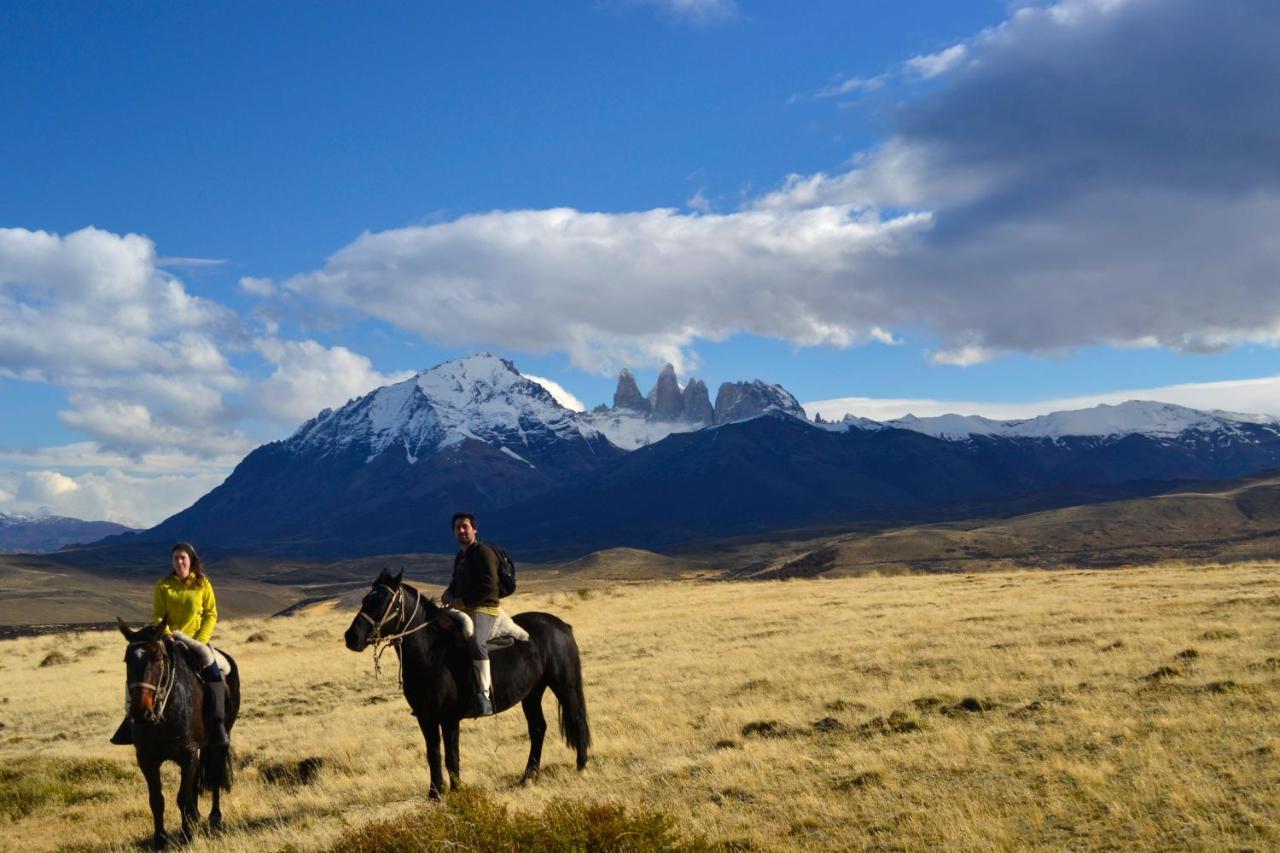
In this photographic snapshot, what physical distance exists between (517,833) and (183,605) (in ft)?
23.6

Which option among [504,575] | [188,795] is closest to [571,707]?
[504,575]

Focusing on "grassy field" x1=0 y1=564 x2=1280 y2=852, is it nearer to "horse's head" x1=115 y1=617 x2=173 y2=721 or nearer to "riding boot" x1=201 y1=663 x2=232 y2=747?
"riding boot" x1=201 y1=663 x2=232 y2=747

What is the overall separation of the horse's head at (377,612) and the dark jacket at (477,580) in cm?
96

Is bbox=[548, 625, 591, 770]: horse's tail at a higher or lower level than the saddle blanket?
lower

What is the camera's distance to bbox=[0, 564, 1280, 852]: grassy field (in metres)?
11.2

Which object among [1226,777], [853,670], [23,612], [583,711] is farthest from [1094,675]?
[23,612]

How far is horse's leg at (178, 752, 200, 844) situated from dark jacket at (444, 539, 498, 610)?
4064mm

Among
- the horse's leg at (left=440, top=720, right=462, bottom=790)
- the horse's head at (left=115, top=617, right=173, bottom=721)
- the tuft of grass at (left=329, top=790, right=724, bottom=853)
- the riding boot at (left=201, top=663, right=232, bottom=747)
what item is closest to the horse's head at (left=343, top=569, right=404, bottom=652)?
the horse's leg at (left=440, top=720, right=462, bottom=790)

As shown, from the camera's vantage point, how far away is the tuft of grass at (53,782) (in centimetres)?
1714

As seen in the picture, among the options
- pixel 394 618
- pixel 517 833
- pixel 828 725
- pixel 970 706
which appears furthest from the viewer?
pixel 970 706

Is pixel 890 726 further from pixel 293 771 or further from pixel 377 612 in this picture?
pixel 293 771

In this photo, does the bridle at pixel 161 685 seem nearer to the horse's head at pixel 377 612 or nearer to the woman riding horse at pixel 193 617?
the woman riding horse at pixel 193 617

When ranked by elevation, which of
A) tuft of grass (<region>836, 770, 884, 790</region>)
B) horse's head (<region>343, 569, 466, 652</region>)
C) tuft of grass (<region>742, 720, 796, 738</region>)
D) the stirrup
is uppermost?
horse's head (<region>343, 569, 466, 652</region>)

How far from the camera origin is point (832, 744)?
15.9 metres
